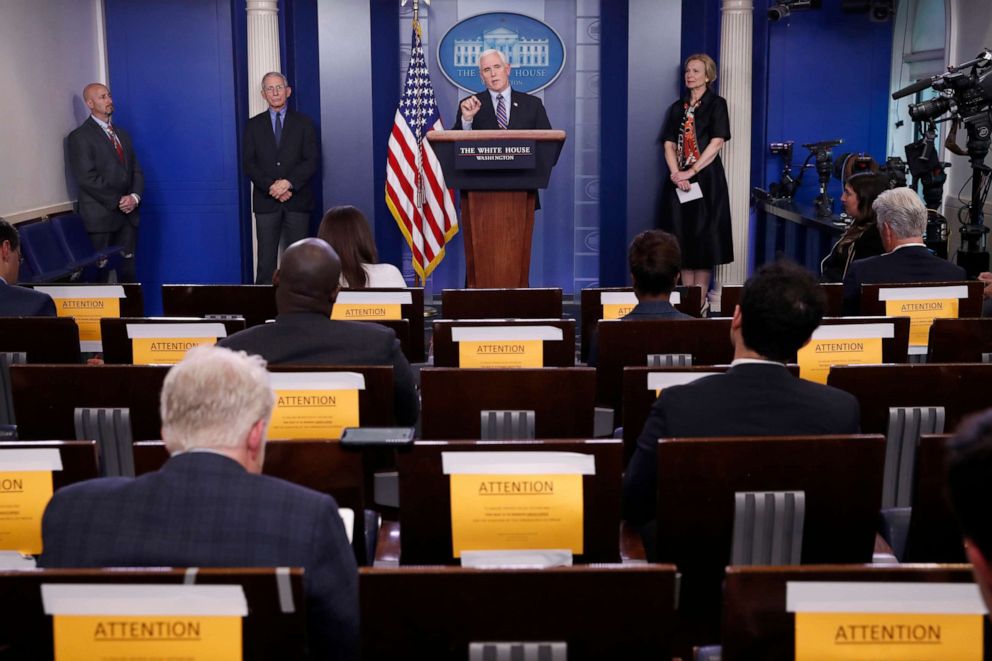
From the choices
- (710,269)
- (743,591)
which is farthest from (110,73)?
(743,591)

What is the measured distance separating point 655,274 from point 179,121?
6.15m

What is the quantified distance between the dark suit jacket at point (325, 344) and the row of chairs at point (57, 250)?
4.41 metres

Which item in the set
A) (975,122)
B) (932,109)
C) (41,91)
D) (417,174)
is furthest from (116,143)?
(975,122)

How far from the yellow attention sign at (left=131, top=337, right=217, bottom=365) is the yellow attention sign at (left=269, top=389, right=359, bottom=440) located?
950mm

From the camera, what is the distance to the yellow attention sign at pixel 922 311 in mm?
3842

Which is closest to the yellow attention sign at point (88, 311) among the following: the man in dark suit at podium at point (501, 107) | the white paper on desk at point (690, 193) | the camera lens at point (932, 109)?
the man in dark suit at podium at point (501, 107)

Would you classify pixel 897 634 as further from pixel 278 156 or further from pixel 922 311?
pixel 278 156

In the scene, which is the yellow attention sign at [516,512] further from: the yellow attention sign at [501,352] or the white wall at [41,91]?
the white wall at [41,91]

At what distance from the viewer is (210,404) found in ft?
5.79

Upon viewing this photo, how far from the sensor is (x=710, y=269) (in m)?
7.80

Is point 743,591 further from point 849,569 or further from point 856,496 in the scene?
point 856,496

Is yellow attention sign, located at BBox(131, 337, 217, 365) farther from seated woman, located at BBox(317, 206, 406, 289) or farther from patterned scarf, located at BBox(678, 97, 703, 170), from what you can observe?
patterned scarf, located at BBox(678, 97, 703, 170)

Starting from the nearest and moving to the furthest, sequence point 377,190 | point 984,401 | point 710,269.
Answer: point 984,401, point 710,269, point 377,190

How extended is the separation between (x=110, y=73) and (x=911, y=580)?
27.9 feet
